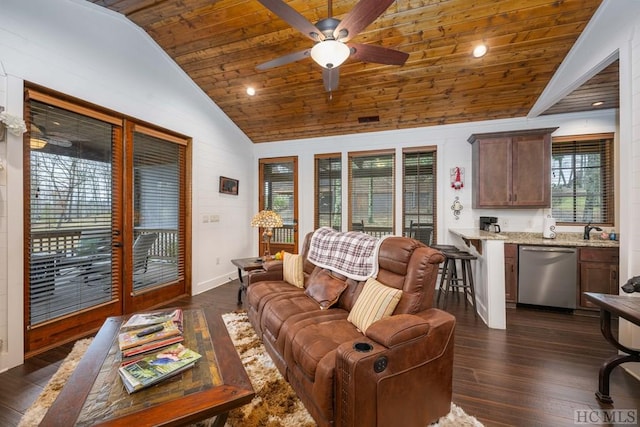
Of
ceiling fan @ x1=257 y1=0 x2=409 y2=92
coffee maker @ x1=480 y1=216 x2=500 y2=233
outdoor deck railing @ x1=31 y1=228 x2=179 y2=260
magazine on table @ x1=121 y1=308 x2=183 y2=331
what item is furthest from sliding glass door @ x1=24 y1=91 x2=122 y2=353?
coffee maker @ x1=480 y1=216 x2=500 y2=233

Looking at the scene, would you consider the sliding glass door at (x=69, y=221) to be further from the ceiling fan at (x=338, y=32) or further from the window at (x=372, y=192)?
the window at (x=372, y=192)

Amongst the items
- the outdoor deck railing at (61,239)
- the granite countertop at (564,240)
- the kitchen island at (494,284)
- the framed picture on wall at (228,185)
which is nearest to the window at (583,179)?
the granite countertop at (564,240)

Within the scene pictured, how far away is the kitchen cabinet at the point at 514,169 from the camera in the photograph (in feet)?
12.2

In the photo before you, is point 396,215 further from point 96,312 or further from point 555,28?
point 96,312

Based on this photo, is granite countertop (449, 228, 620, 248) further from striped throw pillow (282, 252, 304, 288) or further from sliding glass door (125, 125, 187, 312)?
sliding glass door (125, 125, 187, 312)

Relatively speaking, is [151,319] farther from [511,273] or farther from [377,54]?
[511,273]

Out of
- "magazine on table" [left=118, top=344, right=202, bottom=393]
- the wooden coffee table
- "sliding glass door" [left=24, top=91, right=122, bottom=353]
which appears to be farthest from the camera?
"sliding glass door" [left=24, top=91, right=122, bottom=353]

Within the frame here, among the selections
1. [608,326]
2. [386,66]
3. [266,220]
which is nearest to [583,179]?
[608,326]

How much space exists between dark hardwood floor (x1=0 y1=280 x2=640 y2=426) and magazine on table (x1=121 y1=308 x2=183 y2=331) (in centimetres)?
78

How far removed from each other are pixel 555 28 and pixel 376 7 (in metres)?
2.44

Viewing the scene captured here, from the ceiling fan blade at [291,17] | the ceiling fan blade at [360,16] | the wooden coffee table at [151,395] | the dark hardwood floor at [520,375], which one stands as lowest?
the dark hardwood floor at [520,375]

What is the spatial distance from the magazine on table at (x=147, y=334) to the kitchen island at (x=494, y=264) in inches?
123

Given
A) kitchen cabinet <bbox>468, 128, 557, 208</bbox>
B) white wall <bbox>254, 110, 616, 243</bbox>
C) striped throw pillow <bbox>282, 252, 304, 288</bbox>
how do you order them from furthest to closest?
white wall <bbox>254, 110, 616, 243</bbox>, kitchen cabinet <bbox>468, 128, 557, 208</bbox>, striped throw pillow <bbox>282, 252, 304, 288</bbox>

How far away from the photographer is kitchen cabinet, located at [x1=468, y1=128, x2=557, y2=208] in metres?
3.72
